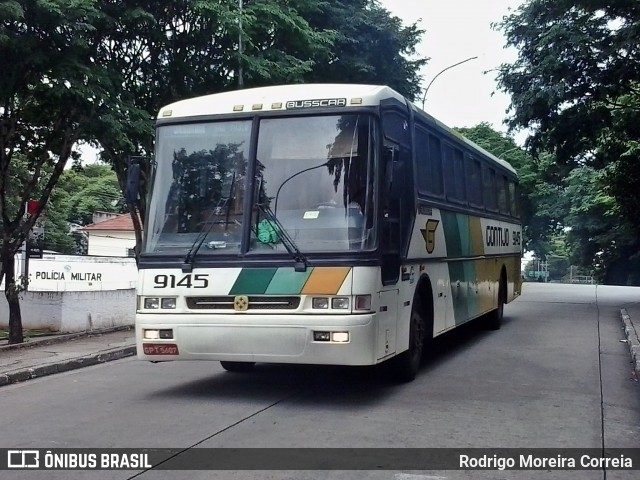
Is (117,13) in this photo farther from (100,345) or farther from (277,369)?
(277,369)

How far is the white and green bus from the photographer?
7645 mm

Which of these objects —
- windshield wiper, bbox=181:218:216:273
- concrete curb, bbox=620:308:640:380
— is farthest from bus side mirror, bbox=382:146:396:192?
concrete curb, bbox=620:308:640:380

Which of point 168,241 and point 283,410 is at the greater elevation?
point 168,241

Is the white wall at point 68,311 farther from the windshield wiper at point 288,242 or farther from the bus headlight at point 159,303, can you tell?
the windshield wiper at point 288,242

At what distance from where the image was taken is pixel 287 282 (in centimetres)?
771

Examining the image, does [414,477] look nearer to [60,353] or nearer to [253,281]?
[253,281]

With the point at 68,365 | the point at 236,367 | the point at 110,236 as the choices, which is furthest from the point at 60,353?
the point at 110,236

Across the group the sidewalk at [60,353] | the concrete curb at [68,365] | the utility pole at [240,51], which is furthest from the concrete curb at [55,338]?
the utility pole at [240,51]

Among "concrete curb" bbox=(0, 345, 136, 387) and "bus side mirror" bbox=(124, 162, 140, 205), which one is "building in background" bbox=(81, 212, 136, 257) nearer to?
"concrete curb" bbox=(0, 345, 136, 387)

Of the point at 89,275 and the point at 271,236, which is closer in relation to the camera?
the point at 271,236

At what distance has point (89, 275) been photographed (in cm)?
2348

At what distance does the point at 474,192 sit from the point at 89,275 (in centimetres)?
1426

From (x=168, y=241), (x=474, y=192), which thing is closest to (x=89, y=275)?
(x=474, y=192)

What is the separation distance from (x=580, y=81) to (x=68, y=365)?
1348cm
